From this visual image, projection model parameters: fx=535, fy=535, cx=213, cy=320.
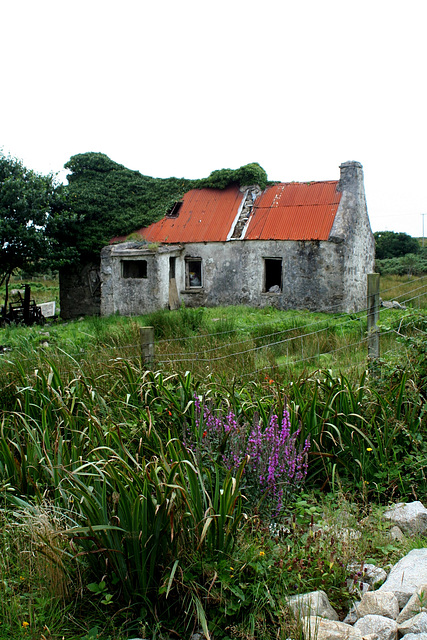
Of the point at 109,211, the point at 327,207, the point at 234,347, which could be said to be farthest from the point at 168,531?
the point at 109,211

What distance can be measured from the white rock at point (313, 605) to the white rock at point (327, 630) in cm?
6

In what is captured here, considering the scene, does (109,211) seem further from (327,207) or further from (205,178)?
(327,207)

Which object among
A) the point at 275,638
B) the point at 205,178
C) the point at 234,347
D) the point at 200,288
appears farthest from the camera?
the point at 205,178

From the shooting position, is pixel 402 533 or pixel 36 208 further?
pixel 36 208

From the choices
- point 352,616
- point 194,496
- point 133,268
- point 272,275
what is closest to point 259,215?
point 272,275

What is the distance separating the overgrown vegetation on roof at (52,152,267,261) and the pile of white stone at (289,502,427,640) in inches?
723

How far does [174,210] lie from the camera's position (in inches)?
860

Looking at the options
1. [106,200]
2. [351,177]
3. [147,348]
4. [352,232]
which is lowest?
[147,348]

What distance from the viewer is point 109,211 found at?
21641 millimetres

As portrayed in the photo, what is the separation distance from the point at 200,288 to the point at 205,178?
4.74 m

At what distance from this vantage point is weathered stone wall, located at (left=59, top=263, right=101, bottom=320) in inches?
855

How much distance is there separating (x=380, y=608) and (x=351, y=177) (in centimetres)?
1746

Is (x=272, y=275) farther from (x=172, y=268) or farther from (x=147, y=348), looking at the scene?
(x=147, y=348)

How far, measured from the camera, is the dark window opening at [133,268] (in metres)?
20.1
